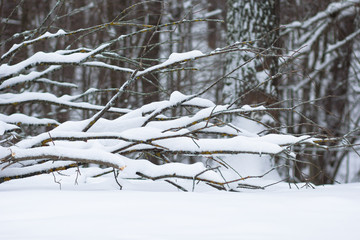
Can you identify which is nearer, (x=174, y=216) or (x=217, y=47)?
(x=174, y=216)

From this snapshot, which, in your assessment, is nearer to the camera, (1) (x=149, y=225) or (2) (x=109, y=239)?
(2) (x=109, y=239)

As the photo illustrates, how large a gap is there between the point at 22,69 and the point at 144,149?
1229mm

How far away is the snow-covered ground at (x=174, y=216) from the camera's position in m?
1.67

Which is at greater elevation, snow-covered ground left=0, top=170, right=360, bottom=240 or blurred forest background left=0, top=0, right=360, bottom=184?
blurred forest background left=0, top=0, right=360, bottom=184

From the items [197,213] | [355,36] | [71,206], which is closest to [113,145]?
[71,206]

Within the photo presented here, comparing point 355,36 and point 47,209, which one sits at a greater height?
point 355,36

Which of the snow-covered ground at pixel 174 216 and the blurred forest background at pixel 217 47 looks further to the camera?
the blurred forest background at pixel 217 47

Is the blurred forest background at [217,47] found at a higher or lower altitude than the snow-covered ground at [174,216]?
higher

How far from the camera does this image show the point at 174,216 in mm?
1903

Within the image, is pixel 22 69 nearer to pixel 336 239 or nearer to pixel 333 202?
pixel 333 202

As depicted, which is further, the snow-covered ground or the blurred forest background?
the blurred forest background

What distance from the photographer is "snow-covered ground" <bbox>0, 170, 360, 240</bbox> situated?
1.67m

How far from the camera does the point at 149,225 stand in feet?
5.82

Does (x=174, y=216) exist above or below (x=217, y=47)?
below
